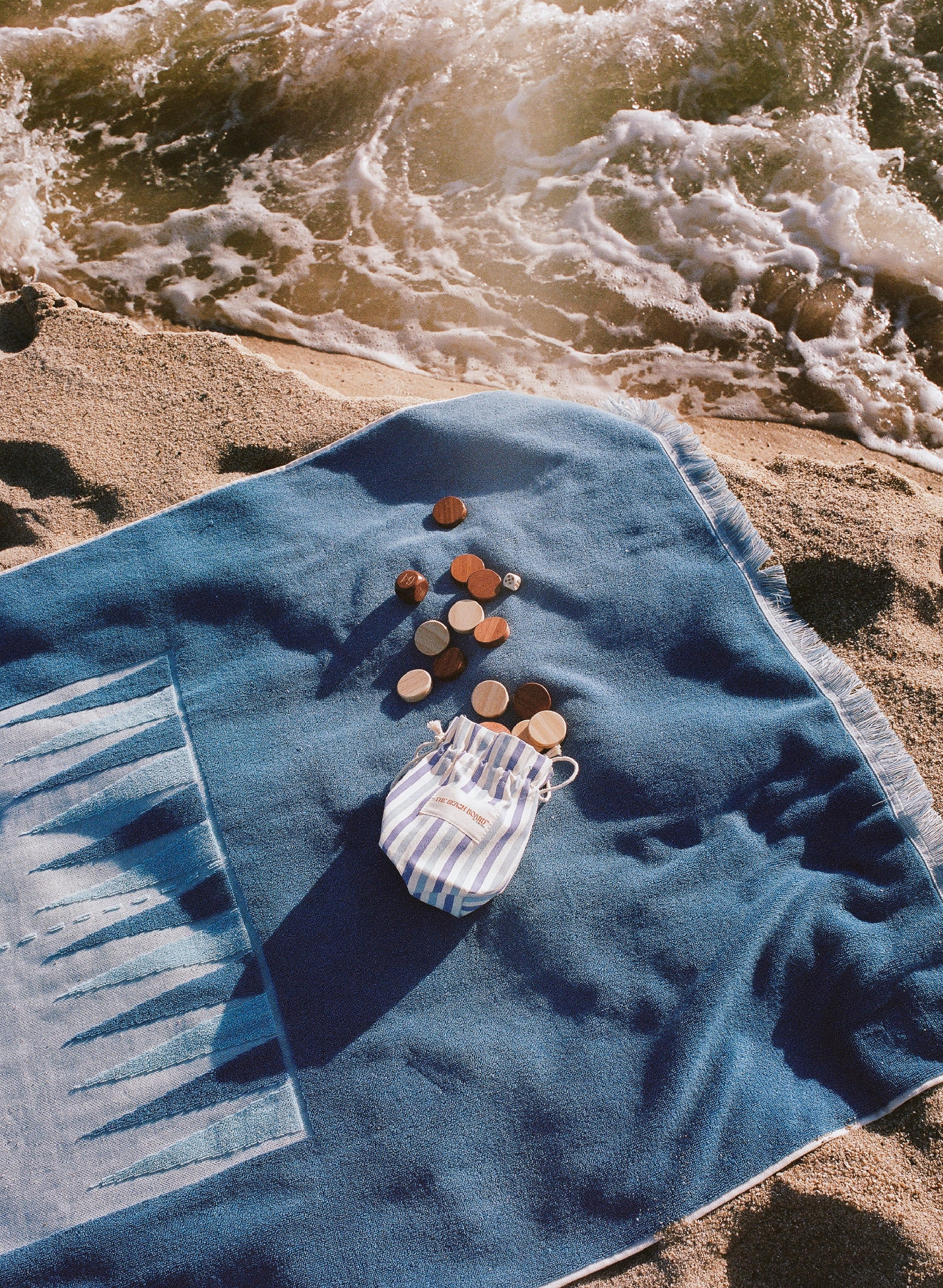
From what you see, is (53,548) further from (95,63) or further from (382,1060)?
(95,63)

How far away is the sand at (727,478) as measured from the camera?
236cm

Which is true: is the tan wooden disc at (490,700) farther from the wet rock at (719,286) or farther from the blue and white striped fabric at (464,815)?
the wet rock at (719,286)

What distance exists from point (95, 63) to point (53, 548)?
419 centimetres

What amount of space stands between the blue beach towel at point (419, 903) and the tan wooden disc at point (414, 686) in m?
0.07

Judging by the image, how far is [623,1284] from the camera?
233 centimetres

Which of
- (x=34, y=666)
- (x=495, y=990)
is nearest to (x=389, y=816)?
(x=495, y=990)

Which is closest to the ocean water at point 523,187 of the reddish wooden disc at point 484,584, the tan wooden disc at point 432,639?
the reddish wooden disc at point 484,584

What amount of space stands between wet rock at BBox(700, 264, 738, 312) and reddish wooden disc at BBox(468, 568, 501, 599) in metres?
2.41

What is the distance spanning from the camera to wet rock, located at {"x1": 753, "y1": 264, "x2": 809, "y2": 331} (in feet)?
14.1

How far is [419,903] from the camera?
2.63 metres

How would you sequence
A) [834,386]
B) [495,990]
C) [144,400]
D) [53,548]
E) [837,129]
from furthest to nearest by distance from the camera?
[837,129], [834,386], [144,400], [53,548], [495,990]

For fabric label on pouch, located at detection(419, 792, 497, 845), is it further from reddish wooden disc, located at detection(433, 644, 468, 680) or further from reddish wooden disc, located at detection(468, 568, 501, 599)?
reddish wooden disc, located at detection(468, 568, 501, 599)

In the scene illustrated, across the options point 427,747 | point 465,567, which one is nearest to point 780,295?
point 465,567

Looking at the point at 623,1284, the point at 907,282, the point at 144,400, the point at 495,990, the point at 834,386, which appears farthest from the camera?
the point at 907,282
